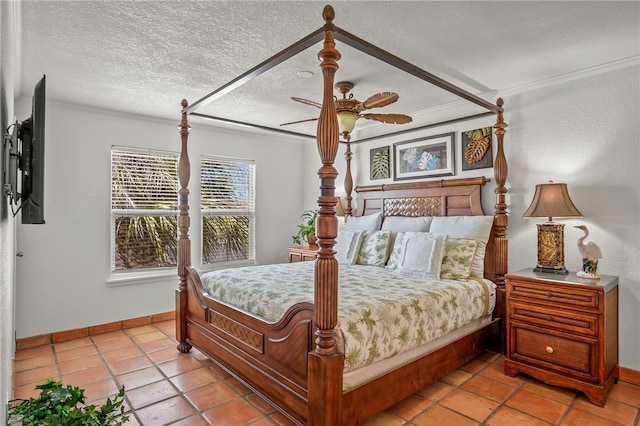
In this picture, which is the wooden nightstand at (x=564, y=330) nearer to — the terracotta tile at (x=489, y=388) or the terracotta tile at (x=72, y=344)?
the terracotta tile at (x=489, y=388)

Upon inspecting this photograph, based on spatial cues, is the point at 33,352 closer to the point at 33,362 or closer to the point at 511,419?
the point at 33,362

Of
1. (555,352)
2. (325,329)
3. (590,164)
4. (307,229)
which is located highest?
(590,164)

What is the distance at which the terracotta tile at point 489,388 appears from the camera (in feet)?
8.33

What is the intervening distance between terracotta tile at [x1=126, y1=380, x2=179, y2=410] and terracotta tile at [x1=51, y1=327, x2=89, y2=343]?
5.24 ft

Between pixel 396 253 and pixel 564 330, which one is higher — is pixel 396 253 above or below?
above

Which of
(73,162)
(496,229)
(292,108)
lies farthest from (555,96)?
(73,162)

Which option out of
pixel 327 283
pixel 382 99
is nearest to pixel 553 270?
pixel 382 99

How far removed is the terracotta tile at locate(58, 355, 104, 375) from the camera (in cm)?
301

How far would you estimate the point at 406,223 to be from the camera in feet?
12.8

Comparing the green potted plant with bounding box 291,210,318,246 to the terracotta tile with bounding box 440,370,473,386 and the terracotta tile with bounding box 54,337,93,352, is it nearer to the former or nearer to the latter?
the terracotta tile with bounding box 440,370,473,386

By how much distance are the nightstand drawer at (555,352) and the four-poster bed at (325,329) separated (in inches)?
13.5

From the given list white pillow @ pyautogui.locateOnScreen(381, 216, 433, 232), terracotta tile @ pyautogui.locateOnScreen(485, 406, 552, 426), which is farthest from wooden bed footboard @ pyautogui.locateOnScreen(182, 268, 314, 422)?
white pillow @ pyautogui.locateOnScreen(381, 216, 433, 232)

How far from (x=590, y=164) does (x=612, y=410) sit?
1.82 metres

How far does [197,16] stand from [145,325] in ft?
11.4
